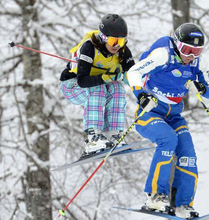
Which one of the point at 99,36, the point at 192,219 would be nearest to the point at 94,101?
the point at 99,36

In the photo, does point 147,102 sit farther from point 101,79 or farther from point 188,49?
point 101,79

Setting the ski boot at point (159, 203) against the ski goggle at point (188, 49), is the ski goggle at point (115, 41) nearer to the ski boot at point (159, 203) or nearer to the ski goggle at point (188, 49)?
the ski goggle at point (188, 49)

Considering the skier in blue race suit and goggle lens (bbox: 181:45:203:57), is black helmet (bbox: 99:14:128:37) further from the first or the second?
goggle lens (bbox: 181:45:203:57)

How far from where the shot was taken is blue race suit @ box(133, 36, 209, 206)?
4.44 meters

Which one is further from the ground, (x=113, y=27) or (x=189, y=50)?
(x=113, y=27)

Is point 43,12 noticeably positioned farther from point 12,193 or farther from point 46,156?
point 12,193

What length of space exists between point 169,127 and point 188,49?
753mm

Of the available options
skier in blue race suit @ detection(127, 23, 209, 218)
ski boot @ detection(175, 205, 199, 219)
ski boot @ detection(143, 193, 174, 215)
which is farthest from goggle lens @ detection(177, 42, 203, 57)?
ski boot @ detection(175, 205, 199, 219)

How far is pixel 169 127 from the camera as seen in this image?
4.52 metres

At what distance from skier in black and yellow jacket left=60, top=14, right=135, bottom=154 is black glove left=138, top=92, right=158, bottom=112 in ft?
2.19

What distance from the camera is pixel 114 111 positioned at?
5.44 meters

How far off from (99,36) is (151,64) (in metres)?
1.01

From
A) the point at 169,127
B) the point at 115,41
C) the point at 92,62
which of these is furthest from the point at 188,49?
the point at 92,62

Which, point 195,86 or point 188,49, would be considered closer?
point 188,49
